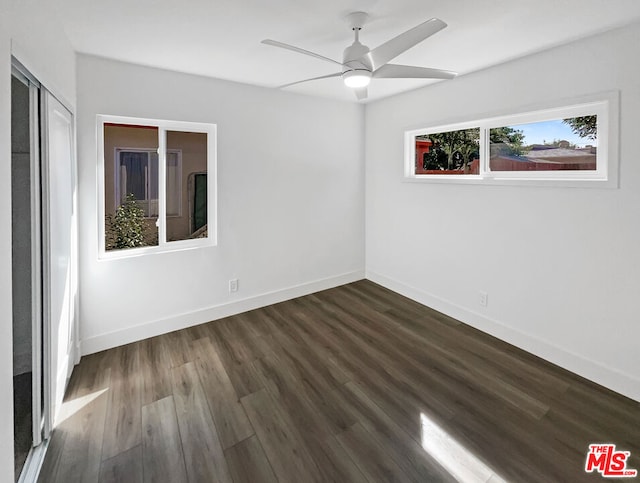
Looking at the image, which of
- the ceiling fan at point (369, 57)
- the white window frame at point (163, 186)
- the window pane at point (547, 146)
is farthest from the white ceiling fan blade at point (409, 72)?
the white window frame at point (163, 186)

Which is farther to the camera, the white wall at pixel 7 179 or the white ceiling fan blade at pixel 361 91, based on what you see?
the white ceiling fan blade at pixel 361 91

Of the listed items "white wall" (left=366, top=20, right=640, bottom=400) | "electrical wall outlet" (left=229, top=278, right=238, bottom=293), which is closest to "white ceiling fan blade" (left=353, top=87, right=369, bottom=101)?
"white wall" (left=366, top=20, right=640, bottom=400)

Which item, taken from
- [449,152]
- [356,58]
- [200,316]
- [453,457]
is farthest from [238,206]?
[453,457]

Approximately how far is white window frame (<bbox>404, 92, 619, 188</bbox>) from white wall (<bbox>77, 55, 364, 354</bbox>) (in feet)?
3.94

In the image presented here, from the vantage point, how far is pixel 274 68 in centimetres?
289

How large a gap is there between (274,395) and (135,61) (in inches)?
113

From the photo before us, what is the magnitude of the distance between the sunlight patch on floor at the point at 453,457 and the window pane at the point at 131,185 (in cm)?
276

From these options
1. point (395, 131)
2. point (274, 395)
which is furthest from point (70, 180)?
point (395, 131)

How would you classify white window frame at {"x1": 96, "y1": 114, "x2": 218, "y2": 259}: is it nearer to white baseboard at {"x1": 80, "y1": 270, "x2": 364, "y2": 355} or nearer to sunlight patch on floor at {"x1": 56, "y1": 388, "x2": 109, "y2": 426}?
white baseboard at {"x1": 80, "y1": 270, "x2": 364, "y2": 355}

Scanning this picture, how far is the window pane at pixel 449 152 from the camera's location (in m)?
3.32

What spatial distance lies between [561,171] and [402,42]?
183cm

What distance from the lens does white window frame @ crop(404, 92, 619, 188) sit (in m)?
Answer: 2.23

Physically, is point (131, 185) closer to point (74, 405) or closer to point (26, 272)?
point (26, 272)

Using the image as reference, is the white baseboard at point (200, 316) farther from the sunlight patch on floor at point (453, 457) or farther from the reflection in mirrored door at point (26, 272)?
the sunlight patch on floor at point (453, 457)
